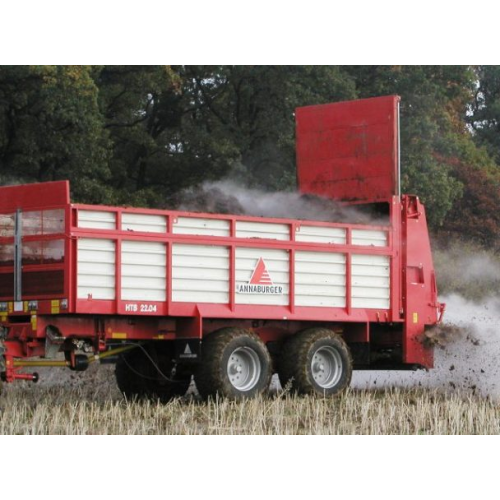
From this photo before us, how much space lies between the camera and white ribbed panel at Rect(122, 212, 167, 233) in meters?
17.7

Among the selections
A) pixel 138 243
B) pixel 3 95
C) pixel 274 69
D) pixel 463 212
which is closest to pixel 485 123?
pixel 463 212

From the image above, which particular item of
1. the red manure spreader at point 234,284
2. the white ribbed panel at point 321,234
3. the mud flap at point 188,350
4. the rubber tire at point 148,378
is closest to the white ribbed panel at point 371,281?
the red manure spreader at point 234,284

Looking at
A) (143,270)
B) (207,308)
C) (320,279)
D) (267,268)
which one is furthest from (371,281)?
(143,270)

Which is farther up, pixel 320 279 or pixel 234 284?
pixel 320 279

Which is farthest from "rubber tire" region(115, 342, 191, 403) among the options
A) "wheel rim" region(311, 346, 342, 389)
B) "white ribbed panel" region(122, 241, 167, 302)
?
"wheel rim" region(311, 346, 342, 389)

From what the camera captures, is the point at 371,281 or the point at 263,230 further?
the point at 371,281

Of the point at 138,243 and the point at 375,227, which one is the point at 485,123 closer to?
the point at 375,227

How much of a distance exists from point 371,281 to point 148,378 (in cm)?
354

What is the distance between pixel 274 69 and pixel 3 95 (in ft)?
28.9

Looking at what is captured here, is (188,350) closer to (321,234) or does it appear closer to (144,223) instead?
(144,223)

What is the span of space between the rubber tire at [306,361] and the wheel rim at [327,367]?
57mm

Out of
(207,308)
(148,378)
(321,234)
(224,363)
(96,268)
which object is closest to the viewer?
(96,268)

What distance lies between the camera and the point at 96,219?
17.4 m

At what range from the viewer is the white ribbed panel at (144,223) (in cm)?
1770
